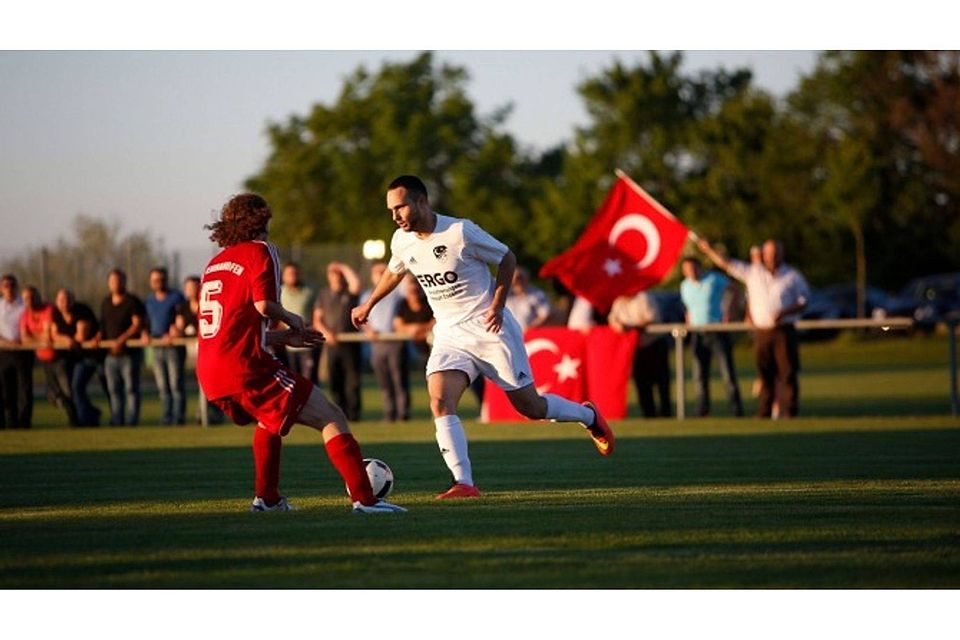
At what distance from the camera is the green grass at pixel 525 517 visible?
827 cm

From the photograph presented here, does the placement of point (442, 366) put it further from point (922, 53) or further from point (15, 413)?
point (922, 53)

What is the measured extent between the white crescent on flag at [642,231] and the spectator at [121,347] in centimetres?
683

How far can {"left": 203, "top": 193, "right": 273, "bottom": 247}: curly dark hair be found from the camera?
35.3 feet

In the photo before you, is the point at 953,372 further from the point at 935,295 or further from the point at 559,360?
the point at 935,295

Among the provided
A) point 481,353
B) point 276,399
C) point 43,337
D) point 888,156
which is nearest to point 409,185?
point 481,353

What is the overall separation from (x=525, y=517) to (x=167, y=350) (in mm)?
14830

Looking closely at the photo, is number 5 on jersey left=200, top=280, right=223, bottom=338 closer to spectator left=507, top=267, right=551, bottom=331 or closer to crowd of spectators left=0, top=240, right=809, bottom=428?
crowd of spectators left=0, top=240, right=809, bottom=428

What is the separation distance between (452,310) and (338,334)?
11.9 m

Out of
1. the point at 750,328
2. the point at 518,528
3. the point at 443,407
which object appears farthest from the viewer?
the point at 750,328

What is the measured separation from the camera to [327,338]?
2386cm

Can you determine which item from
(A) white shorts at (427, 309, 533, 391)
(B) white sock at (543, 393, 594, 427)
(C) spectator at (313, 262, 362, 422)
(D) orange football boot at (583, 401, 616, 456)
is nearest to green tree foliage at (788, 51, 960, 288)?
(C) spectator at (313, 262, 362, 422)

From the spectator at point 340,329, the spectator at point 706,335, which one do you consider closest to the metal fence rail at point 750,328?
the spectator at point 706,335

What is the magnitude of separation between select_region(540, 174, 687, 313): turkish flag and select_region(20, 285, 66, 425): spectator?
7.29 m

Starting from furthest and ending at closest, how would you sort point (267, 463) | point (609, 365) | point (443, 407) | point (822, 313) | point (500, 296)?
1. point (822, 313)
2. point (609, 365)
3. point (443, 407)
4. point (500, 296)
5. point (267, 463)
